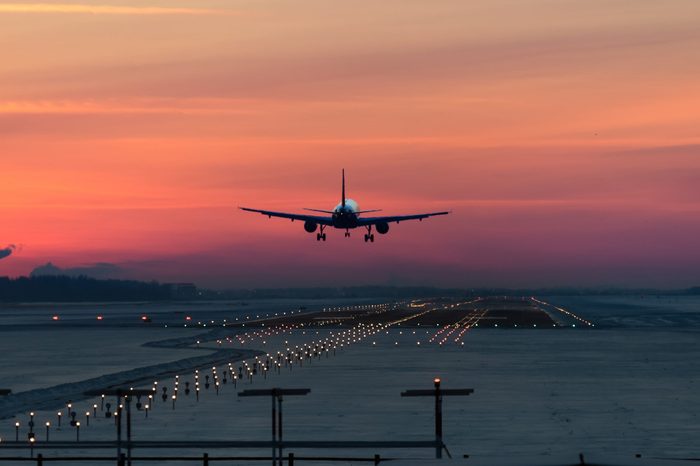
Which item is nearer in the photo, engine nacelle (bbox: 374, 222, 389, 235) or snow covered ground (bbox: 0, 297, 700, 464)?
snow covered ground (bbox: 0, 297, 700, 464)

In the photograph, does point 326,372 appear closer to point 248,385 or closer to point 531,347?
point 248,385

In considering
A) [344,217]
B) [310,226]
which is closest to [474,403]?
[344,217]

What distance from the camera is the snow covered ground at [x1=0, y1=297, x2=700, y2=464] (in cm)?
5275

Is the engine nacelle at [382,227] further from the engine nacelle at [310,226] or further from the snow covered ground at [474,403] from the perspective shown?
the snow covered ground at [474,403]

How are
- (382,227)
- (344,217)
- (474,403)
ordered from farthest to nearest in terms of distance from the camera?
(382,227)
(344,217)
(474,403)

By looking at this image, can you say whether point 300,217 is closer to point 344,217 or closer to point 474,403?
point 344,217

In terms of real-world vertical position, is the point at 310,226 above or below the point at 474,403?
above

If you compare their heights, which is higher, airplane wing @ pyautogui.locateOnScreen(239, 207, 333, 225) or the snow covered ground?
airplane wing @ pyautogui.locateOnScreen(239, 207, 333, 225)

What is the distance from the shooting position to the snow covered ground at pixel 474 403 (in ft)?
173

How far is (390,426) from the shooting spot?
5812 centimetres

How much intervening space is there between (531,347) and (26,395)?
60.5m

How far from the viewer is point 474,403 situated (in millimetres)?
68750

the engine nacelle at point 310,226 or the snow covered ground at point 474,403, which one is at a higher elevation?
the engine nacelle at point 310,226

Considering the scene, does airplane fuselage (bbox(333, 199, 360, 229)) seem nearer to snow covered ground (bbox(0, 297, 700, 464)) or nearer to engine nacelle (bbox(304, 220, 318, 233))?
engine nacelle (bbox(304, 220, 318, 233))
